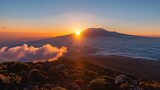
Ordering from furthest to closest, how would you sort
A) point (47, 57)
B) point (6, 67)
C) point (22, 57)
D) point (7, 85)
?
point (22, 57)
point (47, 57)
point (6, 67)
point (7, 85)

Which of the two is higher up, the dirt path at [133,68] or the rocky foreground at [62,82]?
the rocky foreground at [62,82]

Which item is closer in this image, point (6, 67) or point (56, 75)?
point (56, 75)

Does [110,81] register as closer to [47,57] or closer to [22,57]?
[47,57]

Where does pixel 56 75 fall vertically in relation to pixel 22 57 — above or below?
above

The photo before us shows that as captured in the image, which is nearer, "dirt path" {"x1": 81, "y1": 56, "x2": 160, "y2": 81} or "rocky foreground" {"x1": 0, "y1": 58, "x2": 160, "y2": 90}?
"rocky foreground" {"x1": 0, "y1": 58, "x2": 160, "y2": 90}

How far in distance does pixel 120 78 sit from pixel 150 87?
3500mm

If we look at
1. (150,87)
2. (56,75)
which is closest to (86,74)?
(56,75)

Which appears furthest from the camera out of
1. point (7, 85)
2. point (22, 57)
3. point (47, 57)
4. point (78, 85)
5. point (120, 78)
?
→ point (22, 57)

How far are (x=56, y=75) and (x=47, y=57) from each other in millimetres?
54494

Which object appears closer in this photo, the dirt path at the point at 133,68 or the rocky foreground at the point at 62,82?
the rocky foreground at the point at 62,82

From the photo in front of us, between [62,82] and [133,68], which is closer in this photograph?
[62,82]

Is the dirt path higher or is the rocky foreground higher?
the rocky foreground

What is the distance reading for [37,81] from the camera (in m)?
22.0

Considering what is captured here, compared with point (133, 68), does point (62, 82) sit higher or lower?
higher
